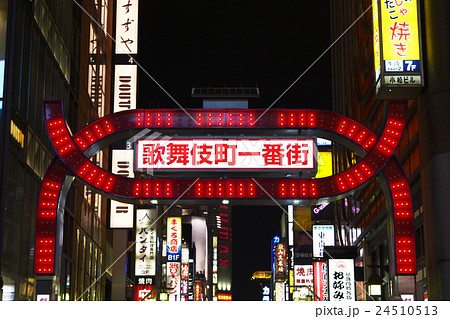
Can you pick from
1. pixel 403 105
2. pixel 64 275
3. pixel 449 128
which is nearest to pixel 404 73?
pixel 403 105

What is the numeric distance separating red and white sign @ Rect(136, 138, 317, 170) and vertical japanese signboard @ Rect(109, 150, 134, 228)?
56.5 ft

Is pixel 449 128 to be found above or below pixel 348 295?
above

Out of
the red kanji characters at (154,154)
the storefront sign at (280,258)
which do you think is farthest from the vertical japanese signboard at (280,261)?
the red kanji characters at (154,154)

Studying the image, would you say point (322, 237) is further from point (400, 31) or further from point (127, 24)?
point (400, 31)

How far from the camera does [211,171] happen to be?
20.0 m

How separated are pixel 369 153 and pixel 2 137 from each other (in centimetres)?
1144

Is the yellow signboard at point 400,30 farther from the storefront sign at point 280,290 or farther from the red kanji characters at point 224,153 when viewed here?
the storefront sign at point 280,290

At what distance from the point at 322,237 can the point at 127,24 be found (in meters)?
24.1

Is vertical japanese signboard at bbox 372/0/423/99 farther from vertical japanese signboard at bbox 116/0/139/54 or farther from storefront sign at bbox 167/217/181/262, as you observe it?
storefront sign at bbox 167/217/181/262

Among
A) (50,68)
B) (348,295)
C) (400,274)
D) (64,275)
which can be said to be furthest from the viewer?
(348,295)

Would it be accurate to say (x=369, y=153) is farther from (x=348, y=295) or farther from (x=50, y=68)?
(x=348, y=295)

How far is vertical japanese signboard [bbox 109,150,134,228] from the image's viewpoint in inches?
1463

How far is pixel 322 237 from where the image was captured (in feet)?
180

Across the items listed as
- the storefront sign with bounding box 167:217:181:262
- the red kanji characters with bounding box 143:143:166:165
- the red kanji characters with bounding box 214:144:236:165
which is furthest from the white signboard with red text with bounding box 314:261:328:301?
the red kanji characters with bounding box 143:143:166:165
